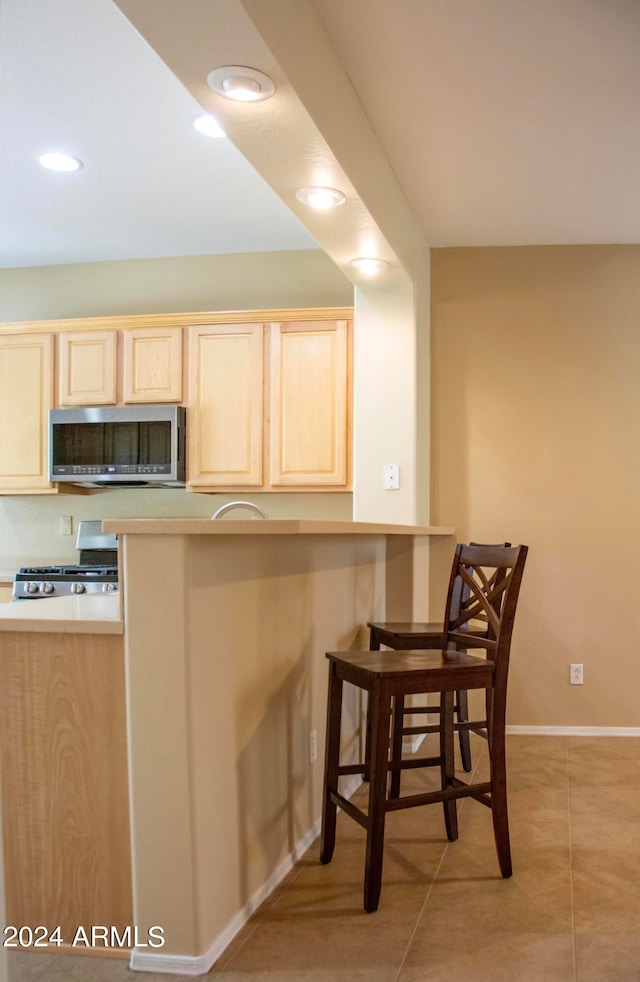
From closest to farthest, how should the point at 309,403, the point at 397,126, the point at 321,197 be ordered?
the point at 321,197 → the point at 397,126 → the point at 309,403

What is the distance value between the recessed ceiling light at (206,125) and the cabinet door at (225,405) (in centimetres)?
134

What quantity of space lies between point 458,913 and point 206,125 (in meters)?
2.97

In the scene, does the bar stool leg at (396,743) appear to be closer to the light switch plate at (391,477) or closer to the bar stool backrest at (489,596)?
the bar stool backrest at (489,596)

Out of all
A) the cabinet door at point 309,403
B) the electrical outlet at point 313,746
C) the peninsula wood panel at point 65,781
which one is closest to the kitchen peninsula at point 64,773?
the peninsula wood panel at point 65,781

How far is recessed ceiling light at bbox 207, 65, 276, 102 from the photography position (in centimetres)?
220

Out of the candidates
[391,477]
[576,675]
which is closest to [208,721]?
[391,477]

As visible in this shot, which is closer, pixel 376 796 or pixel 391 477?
pixel 376 796

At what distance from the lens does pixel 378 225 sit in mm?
3328

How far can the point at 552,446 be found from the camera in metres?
4.45

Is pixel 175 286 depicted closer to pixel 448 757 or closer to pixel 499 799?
pixel 448 757

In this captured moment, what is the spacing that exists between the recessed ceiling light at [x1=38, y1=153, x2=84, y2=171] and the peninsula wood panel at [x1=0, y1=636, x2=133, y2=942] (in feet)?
8.01

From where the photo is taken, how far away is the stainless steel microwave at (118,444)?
4.62m

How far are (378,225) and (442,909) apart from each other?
2473mm

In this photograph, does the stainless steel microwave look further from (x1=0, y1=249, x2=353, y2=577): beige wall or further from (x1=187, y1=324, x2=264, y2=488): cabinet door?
(x1=0, y1=249, x2=353, y2=577): beige wall
